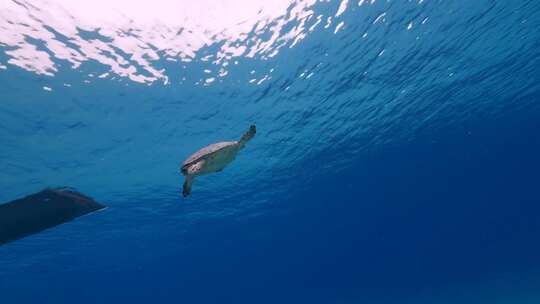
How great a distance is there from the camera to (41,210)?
243 inches

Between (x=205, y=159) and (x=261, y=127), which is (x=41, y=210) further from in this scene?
(x=261, y=127)

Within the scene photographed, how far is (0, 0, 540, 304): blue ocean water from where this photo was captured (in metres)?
11.6

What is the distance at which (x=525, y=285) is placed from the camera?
133ft

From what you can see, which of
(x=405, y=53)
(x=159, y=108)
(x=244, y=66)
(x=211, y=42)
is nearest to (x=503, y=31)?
(x=405, y=53)

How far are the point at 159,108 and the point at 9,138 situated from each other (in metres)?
6.30

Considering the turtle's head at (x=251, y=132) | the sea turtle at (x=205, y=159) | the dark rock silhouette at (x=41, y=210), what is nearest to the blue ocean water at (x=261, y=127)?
the dark rock silhouette at (x=41, y=210)

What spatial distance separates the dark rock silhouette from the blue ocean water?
622 cm

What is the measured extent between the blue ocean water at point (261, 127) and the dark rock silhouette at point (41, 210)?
6.22m

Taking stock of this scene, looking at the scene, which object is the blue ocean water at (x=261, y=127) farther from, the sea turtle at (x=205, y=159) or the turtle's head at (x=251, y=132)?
the turtle's head at (x=251, y=132)

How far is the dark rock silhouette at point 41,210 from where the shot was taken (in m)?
5.86

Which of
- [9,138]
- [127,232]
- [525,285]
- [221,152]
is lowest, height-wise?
[525,285]

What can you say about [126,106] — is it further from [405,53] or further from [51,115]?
[405,53]

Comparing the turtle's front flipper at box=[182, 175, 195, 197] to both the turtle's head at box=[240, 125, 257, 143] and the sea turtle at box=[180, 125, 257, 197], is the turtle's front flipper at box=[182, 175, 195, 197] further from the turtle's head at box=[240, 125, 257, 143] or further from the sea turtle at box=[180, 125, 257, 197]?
the turtle's head at box=[240, 125, 257, 143]

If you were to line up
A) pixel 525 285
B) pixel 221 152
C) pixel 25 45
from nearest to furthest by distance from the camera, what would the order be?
pixel 221 152 < pixel 25 45 < pixel 525 285
